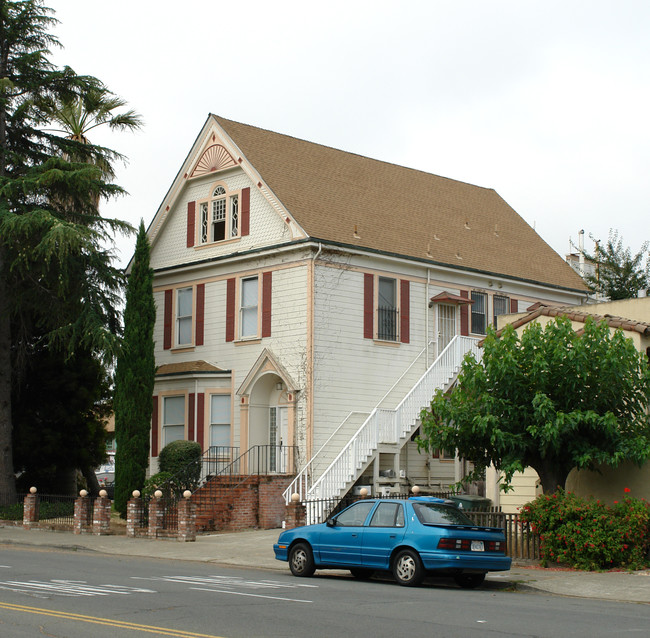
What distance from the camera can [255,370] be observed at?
30188mm

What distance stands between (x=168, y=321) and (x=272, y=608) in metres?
22.3

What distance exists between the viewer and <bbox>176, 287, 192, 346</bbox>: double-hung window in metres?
33.5

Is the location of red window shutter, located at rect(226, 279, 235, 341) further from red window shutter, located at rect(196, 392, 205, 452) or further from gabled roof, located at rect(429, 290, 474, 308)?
gabled roof, located at rect(429, 290, 474, 308)

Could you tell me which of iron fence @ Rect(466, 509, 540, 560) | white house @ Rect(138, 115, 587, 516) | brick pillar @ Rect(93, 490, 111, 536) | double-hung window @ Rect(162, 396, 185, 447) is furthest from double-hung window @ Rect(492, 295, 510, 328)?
iron fence @ Rect(466, 509, 540, 560)

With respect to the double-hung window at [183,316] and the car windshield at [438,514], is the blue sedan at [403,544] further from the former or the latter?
the double-hung window at [183,316]

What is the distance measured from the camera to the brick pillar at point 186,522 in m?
24.7

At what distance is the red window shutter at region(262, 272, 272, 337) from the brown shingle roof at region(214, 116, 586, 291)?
223cm

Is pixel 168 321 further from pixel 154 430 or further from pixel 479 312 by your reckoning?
pixel 479 312

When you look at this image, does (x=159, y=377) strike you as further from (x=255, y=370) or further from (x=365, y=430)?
(x=365, y=430)

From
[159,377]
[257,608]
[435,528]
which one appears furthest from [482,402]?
[159,377]

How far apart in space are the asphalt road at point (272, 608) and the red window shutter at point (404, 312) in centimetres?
1447

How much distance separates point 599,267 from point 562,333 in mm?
26218

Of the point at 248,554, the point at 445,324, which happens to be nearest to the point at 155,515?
the point at 248,554

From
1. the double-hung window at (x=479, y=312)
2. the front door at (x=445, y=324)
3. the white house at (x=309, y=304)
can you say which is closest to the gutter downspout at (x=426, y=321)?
the white house at (x=309, y=304)
